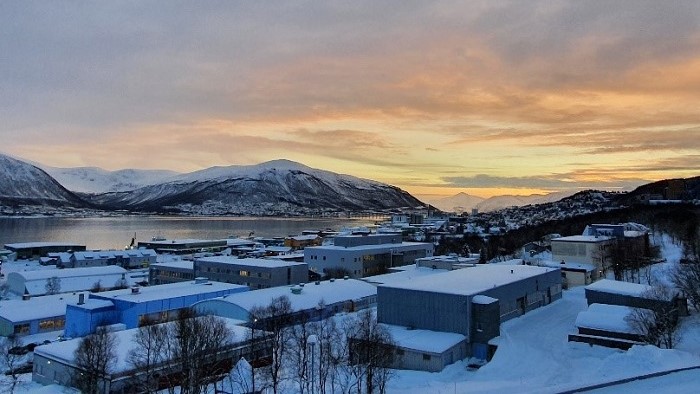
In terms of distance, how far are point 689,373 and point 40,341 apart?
22260 mm

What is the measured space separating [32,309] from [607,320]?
2307cm

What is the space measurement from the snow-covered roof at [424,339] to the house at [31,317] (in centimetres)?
1455

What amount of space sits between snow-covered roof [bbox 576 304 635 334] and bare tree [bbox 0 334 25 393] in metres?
16.2

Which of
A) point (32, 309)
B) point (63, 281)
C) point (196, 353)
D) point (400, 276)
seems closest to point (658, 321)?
point (196, 353)

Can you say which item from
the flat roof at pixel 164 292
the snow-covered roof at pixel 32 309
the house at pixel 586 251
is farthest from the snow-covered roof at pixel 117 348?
the house at pixel 586 251

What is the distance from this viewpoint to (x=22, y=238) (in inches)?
3169

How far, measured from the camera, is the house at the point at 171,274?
33.9 meters

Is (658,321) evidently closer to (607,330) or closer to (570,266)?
(607,330)

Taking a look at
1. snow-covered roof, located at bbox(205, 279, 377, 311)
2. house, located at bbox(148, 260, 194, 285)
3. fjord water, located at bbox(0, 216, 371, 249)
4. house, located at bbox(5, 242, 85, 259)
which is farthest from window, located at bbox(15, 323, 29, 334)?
fjord water, located at bbox(0, 216, 371, 249)

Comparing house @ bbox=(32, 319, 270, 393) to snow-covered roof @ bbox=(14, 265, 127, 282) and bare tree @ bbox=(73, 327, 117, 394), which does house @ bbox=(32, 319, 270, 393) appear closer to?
bare tree @ bbox=(73, 327, 117, 394)

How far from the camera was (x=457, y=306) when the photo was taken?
53.0 feet

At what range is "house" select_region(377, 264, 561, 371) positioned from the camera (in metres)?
15.7

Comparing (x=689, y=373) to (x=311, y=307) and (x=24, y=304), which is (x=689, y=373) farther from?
(x=24, y=304)

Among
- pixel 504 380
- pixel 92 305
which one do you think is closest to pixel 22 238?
pixel 92 305
